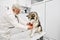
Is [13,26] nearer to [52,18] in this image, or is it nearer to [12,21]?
[12,21]

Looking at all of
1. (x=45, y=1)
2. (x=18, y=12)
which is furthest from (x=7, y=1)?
(x=45, y=1)

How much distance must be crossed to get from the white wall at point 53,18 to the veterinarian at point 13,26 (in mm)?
969

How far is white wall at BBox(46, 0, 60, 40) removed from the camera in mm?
2109

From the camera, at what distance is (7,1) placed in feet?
4.61

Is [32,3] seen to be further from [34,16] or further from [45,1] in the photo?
[34,16]

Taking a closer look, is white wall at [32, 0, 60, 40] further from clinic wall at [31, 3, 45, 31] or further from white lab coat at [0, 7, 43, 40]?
white lab coat at [0, 7, 43, 40]

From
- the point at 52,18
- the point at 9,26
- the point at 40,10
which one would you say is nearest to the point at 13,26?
the point at 9,26

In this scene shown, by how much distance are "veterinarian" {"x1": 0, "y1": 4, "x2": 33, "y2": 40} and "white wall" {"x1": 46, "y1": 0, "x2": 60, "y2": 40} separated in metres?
0.97

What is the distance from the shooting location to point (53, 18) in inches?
84.9

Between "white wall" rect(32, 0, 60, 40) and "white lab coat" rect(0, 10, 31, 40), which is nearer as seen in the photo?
"white lab coat" rect(0, 10, 31, 40)

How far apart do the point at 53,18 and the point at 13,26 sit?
117 centimetres

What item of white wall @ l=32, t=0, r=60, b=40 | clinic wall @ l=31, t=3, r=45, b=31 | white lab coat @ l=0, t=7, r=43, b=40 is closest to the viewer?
white lab coat @ l=0, t=7, r=43, b=40

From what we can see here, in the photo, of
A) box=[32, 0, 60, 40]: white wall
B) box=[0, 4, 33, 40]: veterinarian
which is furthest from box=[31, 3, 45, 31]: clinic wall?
box=[0, 4, 33, 40]: veterinarian

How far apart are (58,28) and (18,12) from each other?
124 centimetres
